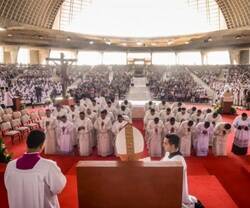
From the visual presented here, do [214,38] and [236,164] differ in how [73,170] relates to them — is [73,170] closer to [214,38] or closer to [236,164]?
[236,164]

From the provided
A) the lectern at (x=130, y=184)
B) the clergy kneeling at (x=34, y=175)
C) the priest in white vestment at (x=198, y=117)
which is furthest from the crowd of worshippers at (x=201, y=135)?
the clergy kneeling at (x=34, y=175)

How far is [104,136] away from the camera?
11.3 meters

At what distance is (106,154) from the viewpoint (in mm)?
11281

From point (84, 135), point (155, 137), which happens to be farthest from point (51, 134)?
point (155, 137)

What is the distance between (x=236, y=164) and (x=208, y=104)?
50.0ft

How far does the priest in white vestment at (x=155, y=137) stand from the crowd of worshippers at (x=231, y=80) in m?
12.0

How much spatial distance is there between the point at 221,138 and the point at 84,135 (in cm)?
468

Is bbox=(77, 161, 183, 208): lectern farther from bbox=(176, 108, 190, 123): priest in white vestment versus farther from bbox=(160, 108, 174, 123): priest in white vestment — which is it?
bbox=(176, 108, 190, 123): priest in white vestment

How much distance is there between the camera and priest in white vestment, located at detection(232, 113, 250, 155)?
10906 mm

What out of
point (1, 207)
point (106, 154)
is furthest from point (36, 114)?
point (1, 207)

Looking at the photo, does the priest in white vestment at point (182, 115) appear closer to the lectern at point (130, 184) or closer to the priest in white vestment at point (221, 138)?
the priest in white vestment at point (221, 138)

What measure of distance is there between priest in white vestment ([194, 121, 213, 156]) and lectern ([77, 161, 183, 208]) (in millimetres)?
7187

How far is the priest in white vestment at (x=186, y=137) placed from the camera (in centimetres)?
1114

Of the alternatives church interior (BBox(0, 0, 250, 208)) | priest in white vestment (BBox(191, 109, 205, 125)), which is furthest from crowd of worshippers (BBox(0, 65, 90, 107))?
priest in white vestment (BBox(191, 109, 205, 125))
